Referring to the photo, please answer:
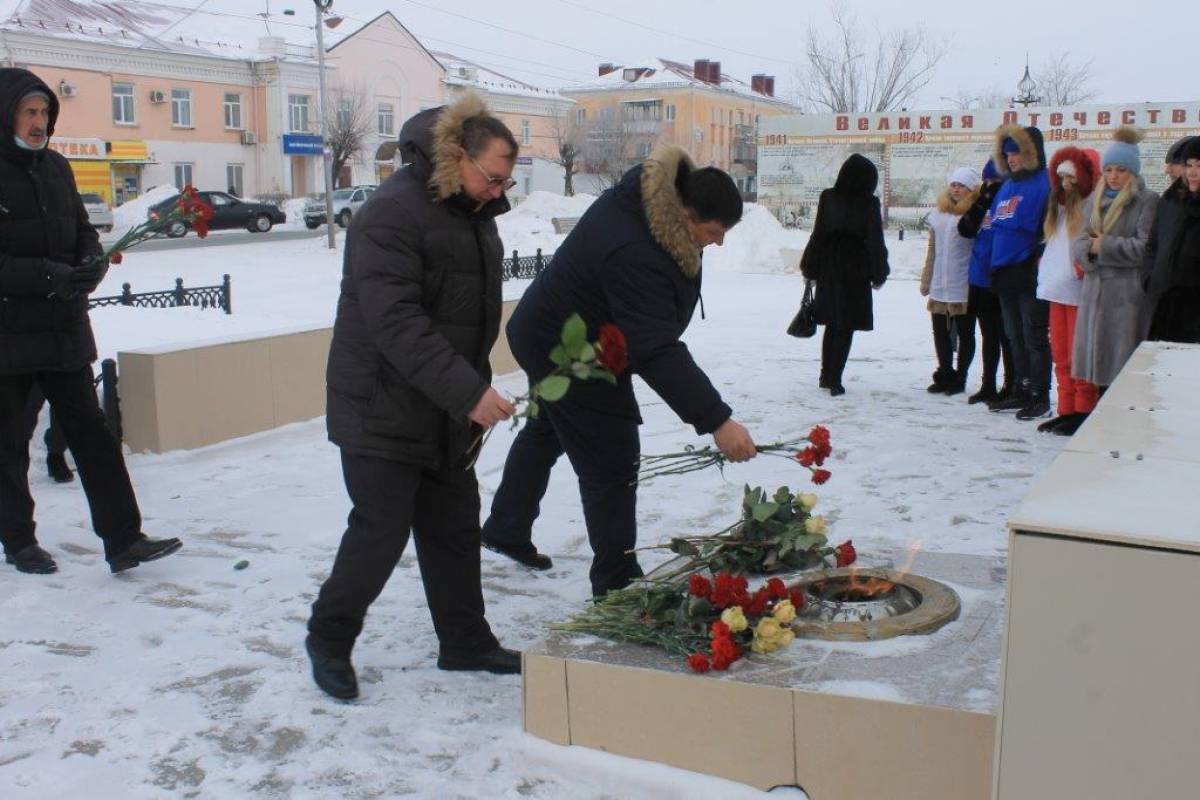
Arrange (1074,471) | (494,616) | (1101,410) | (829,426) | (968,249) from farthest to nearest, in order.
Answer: (968,249) → (829,426) → (494,616) → (1101,410) → (1074,471)

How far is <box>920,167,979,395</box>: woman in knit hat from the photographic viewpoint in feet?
26.4

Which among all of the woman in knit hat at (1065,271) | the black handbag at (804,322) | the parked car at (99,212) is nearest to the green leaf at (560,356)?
the woman in knit hat at (1065,271)

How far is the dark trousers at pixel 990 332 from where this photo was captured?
7766 mm

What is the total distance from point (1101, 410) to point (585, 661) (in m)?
1.45

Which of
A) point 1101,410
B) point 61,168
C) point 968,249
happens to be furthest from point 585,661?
point 968,249

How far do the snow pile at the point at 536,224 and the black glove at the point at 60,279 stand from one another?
54.2ft

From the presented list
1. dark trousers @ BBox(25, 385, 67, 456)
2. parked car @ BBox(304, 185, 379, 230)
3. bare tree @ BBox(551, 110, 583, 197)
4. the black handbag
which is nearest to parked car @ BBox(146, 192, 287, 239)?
parked car @ BBox(304, 185, 379, 230)

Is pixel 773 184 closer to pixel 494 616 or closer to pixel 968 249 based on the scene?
pixel 968 249

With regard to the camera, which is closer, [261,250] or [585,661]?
[585,661]

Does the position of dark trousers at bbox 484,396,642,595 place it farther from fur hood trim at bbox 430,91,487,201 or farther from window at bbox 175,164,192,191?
window at bbox 175,164,192,191

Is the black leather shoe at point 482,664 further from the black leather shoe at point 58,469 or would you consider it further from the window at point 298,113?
the window at point 298,113

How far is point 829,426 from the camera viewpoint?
286 inches

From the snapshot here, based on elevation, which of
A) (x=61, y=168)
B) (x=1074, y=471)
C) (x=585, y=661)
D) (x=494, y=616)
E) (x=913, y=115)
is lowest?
(x=494, y=616)

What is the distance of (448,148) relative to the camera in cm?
320
